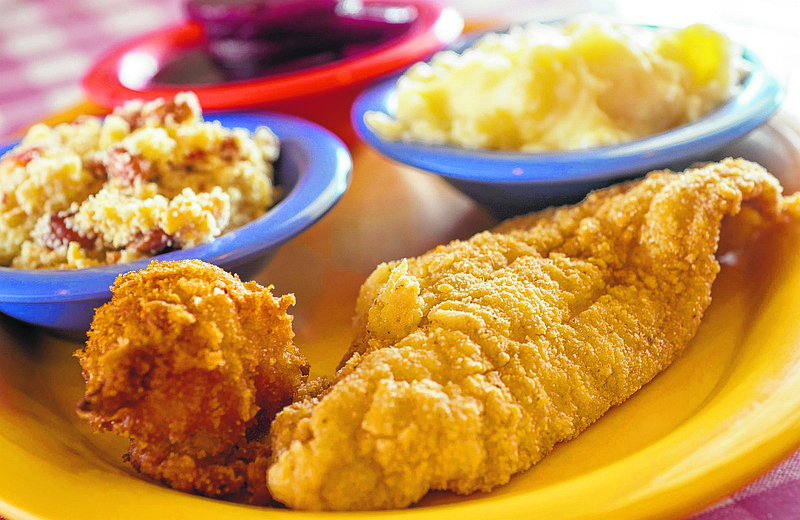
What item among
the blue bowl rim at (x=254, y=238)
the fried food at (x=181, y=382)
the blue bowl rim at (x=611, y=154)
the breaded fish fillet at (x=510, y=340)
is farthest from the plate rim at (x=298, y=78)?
the fried food at (x=181, y=382)

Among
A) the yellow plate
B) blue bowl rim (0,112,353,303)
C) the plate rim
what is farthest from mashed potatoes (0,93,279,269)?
the plate rim

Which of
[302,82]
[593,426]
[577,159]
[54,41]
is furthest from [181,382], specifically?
[54,41]

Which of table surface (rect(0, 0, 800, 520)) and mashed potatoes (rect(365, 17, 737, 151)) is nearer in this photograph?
mashed potatoes (rect(365, 17, 737, 151))

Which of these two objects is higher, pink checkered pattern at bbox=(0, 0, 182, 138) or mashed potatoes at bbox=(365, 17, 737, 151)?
mashed potatoes at bbox=(365, 17, 737, 151)

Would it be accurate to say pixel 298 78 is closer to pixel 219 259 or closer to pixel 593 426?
pixel 219 259

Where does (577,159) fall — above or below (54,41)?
above

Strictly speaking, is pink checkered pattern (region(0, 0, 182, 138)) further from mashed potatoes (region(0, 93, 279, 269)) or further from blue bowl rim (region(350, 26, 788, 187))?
blue bowl rim (region(350, 26, 788, 187))
